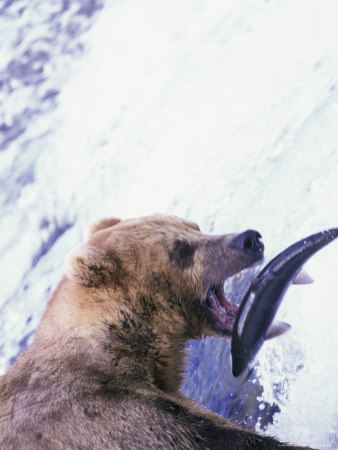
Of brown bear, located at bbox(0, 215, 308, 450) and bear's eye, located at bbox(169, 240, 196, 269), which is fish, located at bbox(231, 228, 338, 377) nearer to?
brown bear, located at bbox(0, 215, 308, 450)

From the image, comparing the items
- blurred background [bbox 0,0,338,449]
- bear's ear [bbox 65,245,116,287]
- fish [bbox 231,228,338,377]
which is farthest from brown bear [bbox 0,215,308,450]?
blurred background [bbox 0,0,338,449]

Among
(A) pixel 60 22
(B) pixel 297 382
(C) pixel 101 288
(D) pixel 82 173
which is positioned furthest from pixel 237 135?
(C) pixel 101 288

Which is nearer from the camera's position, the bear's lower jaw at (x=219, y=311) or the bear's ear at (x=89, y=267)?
Result: the bear's ear at (x=89, y=267)

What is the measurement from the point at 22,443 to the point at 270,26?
6.95 m

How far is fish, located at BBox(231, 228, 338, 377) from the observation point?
120 inches

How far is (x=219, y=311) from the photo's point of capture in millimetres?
3502

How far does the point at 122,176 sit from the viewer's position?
316 inches

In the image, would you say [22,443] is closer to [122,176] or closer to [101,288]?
[101,288]

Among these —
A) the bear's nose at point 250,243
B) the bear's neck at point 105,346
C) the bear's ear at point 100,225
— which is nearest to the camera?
the bear's neck at point 105,346

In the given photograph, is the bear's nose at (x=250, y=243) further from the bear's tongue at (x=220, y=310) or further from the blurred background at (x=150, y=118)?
the blurred background at (x=150, y=118)

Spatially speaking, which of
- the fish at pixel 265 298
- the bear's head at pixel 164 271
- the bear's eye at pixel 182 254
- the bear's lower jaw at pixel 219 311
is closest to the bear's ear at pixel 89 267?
the bear's head at pixel 164 271

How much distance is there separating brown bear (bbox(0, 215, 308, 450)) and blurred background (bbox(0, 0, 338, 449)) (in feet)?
6.75

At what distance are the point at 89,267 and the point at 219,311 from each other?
2.71 ft

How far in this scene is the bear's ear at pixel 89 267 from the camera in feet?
10.2
